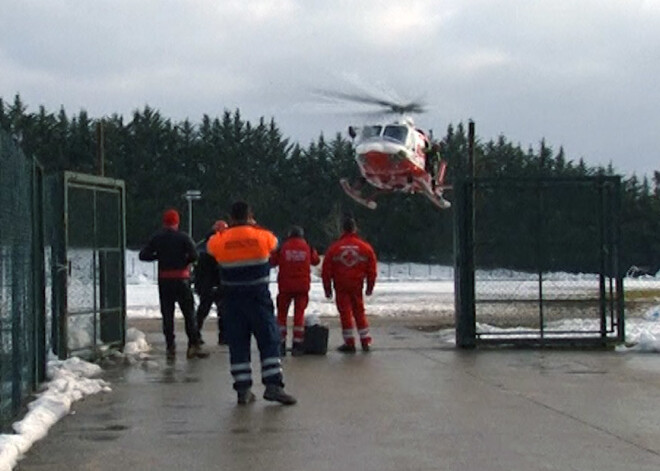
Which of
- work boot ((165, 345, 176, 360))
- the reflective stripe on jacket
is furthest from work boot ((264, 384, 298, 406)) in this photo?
work boot ((165, 345, 176, 360))

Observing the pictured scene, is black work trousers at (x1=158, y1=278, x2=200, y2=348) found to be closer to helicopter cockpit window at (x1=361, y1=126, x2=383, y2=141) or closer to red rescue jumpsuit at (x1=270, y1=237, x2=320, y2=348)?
red rescue jumpsuit at (x1=270, y1=237, x2=320, y2=348)

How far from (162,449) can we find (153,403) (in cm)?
247

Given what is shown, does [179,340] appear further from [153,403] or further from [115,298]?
[153,403]

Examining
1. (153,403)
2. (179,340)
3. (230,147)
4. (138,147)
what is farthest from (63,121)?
(153,403)

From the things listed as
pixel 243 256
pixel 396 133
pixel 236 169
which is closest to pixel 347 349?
pixel 243 256

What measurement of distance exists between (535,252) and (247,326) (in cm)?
695

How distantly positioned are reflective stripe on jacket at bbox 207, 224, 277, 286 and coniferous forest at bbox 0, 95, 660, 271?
69.5m

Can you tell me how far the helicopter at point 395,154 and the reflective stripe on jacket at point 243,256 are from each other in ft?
79.7

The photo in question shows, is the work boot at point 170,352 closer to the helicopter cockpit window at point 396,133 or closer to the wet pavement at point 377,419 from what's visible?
the wet pavement at point 377,419

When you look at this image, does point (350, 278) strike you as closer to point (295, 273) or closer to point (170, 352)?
point (295, 273)

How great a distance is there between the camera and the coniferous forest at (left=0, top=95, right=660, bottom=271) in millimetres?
84000

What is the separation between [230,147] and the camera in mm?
90375

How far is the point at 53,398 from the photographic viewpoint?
1041 cm

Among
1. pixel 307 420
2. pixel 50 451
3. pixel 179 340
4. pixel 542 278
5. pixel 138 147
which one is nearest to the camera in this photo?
pixel 50 451
